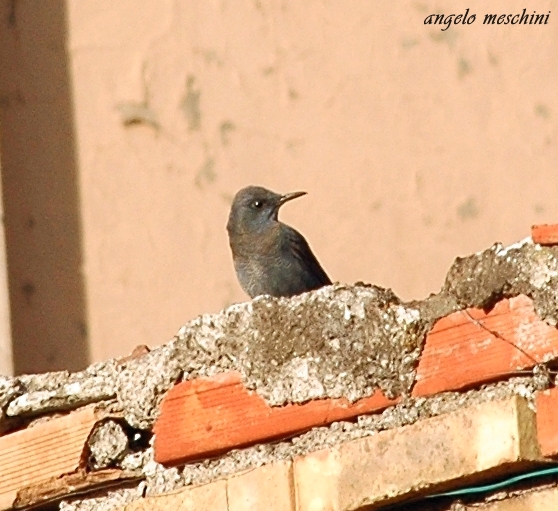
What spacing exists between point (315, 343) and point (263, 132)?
1.96m

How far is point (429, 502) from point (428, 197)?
7.16 feet

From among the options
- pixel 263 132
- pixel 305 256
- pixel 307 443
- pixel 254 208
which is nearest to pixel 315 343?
pixel 307 443

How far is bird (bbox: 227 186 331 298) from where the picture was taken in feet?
19.2

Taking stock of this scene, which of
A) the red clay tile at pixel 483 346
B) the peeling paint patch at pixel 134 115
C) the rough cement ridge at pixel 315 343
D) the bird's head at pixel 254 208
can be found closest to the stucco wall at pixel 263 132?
the peeling paint patch at pixel 134 115

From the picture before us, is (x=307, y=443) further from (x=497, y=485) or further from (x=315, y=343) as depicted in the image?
(x=497, y=485)

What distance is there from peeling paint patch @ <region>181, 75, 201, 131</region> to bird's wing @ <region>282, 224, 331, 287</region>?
2.07 feet

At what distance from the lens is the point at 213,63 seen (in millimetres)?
5527

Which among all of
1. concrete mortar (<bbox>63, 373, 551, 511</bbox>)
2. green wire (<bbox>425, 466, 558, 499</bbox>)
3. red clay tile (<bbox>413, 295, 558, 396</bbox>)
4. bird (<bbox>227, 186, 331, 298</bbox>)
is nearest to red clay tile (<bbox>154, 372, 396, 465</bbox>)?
concrete mortar (<bbox>63, 373, 551, 511</bbox>)

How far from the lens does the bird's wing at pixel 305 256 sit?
5.87m

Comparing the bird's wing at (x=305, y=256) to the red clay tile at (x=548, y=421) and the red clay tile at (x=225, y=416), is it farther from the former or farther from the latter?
the red clay tile at (x=548, y=421)

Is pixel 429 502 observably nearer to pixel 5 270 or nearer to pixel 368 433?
pixel 368 433

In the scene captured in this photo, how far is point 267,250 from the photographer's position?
6297 mm

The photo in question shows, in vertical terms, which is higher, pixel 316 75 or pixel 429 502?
pixel 316 75

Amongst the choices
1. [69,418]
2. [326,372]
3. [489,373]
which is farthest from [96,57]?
[489,373]
